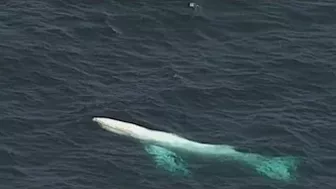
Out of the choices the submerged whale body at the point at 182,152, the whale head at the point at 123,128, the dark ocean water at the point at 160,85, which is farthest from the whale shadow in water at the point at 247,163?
the whale head at the point at 123,128

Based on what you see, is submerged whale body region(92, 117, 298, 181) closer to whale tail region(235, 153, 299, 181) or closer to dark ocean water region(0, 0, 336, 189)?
whale tail region(235, 153, 299, 181)

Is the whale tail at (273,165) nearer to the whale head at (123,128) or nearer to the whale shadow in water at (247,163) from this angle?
the whale shadow in water at (247,163)

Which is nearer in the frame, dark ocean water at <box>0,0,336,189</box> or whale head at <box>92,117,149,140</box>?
dark ocean water at <box>0,0,336,189</box>

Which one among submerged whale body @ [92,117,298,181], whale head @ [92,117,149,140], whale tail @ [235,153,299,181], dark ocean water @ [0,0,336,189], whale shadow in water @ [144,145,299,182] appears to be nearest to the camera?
dark ocean water @ [0,0,336,189]

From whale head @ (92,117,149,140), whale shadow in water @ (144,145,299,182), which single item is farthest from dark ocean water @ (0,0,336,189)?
whale shadow in water @ (144,145,299,182)

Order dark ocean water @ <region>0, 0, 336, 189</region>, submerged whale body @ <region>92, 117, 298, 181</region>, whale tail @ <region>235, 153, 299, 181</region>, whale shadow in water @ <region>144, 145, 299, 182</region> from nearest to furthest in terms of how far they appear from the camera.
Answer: dark ocean water @ <region>0, 0, 336, 189</region>
whale shadow in water @ <region>144, 145, 299, 182</region>
whale tail @ <region>235, 153, 299, 181</region>
submerged whale body @ <region>92, 117, 298, 181</region>

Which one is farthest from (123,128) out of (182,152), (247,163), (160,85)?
(247,163)
